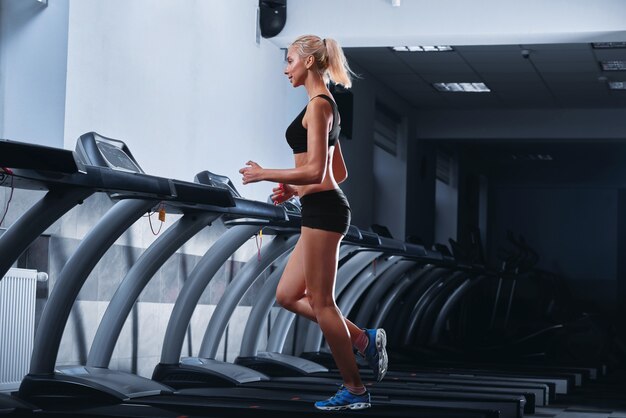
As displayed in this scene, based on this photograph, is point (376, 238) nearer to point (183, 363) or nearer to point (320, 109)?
point (183, 363)

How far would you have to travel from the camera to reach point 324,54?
380 cm

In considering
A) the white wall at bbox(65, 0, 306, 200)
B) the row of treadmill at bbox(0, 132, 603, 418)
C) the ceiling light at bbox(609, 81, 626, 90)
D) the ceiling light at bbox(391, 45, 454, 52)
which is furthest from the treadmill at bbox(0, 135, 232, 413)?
the ceiling light at bbox(609, 81, 626, 90)

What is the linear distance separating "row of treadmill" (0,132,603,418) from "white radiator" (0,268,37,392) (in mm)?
255

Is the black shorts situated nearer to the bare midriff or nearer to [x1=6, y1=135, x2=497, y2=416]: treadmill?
the bare midriff

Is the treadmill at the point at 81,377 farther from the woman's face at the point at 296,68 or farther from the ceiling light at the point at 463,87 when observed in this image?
the ceiling light at the point at 463,87

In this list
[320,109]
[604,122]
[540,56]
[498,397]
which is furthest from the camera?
[604,122]

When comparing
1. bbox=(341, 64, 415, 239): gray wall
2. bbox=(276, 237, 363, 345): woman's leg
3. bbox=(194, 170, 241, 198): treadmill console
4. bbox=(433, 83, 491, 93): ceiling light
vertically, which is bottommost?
bbox=(276, 237, 363, 345): woman's leg

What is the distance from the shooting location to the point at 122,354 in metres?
5.36

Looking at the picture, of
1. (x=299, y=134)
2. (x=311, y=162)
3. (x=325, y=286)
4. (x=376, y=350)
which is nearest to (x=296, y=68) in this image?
(x=299, y=134)

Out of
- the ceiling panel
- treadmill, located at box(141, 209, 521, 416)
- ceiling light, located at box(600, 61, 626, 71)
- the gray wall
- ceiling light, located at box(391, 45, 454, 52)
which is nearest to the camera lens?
treadmill, located at box(141, 209, 521, 416)

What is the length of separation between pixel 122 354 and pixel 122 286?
1.01 meters

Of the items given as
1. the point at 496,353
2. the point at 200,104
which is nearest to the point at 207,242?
the point at 200,104

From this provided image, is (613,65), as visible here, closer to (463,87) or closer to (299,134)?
(463,87)

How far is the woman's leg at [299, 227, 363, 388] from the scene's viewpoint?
12.0ft
